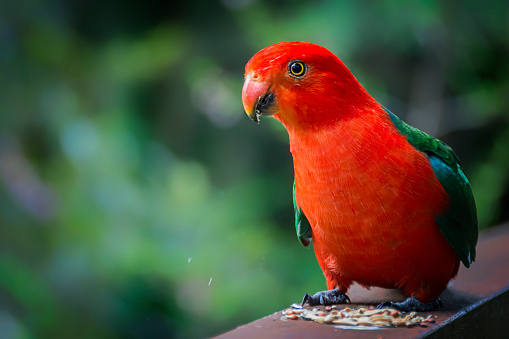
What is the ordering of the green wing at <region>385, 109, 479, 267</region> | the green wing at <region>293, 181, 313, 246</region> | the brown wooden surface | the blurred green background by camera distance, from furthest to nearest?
the blurred green background
the green wing at <region>293, 181, 313, 246</region>
the green wing at <region>385, 109, 479, 267</region>
the brown wooden surface

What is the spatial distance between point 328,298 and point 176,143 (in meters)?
2.52

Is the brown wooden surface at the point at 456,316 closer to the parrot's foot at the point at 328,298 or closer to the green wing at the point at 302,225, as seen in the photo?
the parrot's foot at the point at 328,298

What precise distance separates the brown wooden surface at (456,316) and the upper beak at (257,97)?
1.96ft

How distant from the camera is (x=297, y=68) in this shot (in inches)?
54.9

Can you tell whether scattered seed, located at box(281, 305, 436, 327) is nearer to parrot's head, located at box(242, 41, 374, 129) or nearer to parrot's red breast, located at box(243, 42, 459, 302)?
parrot's red breast, located at box(243, 42, 459, 302)

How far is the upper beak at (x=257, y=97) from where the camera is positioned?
1.38 meters

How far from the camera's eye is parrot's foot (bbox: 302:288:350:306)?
1634 millimetres

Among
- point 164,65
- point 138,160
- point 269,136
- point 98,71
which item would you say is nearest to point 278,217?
point 269,136

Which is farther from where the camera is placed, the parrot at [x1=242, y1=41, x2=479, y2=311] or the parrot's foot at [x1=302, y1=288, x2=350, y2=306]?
the parrot's foot at [x1=302, y1=288, x2=350, y2=306]

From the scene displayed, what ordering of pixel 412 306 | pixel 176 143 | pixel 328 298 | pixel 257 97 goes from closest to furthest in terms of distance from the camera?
pixel 257 97
pixel 412 306
pixel 328 298
pixel 176 143

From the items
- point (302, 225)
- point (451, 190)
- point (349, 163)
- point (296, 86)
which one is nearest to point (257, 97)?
point (296, 86)

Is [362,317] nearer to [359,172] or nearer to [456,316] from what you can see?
[456,316]

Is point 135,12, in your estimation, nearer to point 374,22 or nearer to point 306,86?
point 374,22

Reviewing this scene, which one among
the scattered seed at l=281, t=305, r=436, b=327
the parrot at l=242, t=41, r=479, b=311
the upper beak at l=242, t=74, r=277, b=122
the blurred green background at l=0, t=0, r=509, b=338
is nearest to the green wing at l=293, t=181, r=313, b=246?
the parrot at l=242, t=41, r=479, b=311
